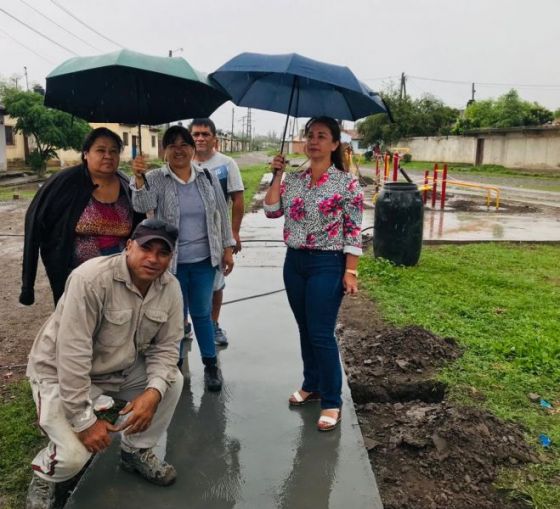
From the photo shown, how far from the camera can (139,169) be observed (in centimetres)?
316

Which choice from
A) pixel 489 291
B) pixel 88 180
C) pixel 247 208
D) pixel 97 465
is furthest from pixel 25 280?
pixel 247 208

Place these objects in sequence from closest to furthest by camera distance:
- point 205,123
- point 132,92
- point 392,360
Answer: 1. point 132,92
2. point 205,123
3. point 392,360

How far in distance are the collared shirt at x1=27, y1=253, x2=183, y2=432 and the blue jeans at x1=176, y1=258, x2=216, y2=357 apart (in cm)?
78

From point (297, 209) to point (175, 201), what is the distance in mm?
763

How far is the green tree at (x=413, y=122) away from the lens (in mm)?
47969

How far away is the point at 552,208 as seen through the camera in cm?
1495

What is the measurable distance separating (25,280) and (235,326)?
204 centimetres

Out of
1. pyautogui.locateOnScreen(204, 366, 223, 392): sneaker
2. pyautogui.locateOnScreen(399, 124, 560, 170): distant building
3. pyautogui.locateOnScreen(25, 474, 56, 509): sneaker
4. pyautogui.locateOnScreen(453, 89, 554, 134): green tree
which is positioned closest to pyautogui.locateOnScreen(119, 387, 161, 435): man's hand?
pyautogui.locateOnScreen(25, 474, 56, 509): sneaker

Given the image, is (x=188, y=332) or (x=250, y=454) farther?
(x=188, y=332)

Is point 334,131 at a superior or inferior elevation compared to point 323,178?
superior

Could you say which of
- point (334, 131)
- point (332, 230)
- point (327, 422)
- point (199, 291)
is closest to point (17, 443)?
point (199, 291)

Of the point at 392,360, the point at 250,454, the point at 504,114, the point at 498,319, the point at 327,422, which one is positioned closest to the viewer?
the point at 250,454

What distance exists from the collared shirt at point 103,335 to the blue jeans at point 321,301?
77cm

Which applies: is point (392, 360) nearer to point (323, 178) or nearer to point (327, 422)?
point (327, 422)
